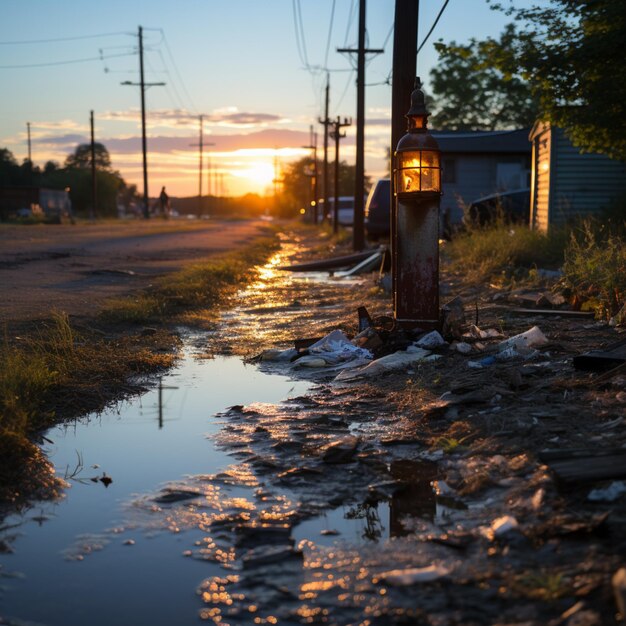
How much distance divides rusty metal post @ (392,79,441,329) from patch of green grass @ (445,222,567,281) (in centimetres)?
491

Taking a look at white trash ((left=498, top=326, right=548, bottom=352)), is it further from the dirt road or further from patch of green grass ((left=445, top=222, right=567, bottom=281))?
patch of green grass ((left=445, top=222, right=567, bottom=281))

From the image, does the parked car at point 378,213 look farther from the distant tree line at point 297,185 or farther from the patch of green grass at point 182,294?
the distant tree line at point 297,185

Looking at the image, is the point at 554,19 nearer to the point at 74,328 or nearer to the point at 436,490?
the point at 74,328

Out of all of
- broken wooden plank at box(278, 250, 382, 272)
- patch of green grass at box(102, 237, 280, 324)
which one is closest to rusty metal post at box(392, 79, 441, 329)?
patch of green grass at box(102, 237, 280, 324)

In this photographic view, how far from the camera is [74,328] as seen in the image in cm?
828

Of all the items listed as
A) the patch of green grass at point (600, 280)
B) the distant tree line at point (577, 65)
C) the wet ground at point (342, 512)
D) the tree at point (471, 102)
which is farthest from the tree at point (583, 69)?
the tree at point (471, 102)

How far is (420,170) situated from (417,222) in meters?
0.50

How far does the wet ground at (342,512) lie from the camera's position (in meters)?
2.80

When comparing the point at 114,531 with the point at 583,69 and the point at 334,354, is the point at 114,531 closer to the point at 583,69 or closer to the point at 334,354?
the point at 334,354

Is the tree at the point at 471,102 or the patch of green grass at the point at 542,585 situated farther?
the tree at the point at 471,102

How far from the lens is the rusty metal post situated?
738 centimetres

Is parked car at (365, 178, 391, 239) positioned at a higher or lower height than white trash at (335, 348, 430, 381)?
higher

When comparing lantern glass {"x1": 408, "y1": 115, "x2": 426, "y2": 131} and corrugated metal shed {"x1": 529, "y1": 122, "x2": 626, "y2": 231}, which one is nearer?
lantern glass {"x1": 408, "y1": 115, "x2": 426, "y2": 131}

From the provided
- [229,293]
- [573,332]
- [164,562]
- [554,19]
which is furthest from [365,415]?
[554,19]
